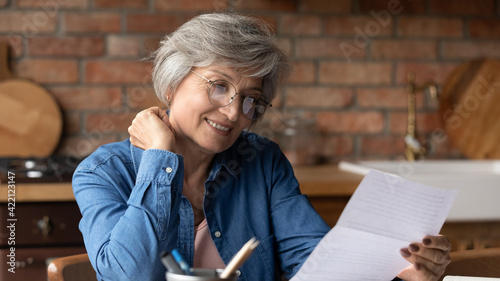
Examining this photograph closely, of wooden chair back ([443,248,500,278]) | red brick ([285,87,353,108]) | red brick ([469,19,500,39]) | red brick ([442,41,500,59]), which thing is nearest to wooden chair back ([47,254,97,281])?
wooden chair back ([443,248,500,278])

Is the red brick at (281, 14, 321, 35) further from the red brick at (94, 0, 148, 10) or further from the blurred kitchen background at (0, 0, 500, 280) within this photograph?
the red brick at (94, 0, 148, 10)

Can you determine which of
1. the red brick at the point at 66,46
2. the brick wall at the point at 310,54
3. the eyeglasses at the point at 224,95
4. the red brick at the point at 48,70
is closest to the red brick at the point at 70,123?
the brick wall at the point at 310,54

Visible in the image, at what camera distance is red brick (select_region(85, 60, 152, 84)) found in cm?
233

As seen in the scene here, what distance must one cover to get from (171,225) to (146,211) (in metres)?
0.07

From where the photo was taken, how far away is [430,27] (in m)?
2.51

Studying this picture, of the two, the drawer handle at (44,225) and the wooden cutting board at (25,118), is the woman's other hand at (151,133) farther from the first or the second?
the wooden cutting board at (25,118)

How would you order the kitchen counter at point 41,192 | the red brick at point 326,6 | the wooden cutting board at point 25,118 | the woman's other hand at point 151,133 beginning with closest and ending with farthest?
the woman's other hand at point 151,133
the kitchen counter at point 41,192
the wooden cutting board at point 25,118
the red brick at point 326,6

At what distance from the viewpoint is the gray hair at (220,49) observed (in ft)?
4.03

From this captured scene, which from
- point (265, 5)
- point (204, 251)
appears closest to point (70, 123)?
point (265, 5)

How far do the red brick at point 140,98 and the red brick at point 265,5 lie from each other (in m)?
0.49

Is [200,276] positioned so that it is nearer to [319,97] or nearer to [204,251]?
[204,251]

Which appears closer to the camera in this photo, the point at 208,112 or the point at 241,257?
the point at 241,257

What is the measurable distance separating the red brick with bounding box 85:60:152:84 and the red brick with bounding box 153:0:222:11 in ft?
0.81

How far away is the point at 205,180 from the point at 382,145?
133 centimetres
